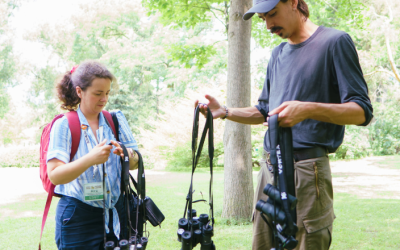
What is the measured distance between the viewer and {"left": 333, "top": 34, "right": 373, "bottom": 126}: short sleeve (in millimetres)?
1747

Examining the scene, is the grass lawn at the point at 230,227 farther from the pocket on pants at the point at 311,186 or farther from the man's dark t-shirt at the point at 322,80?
the man's dark t-shirt at the point at 322,80

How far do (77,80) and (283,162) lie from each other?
149 cm

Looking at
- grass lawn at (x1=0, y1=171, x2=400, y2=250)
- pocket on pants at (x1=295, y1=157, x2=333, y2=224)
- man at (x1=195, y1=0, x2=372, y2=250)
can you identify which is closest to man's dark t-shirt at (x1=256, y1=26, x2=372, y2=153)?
man at (x1=195, y1=0, x2=372, y2=250)

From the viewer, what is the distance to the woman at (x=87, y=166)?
6.59 feet

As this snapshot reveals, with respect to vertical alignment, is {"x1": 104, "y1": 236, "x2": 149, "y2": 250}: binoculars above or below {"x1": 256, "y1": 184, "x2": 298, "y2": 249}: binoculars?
below

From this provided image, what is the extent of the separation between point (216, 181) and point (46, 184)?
10432 mm

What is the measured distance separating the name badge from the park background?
2.43 ft

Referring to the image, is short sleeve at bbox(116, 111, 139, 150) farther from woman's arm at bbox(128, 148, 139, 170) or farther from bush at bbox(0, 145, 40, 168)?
bush at bbox(0, 145, 40, 168)

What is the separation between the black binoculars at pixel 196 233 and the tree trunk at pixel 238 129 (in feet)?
12.6

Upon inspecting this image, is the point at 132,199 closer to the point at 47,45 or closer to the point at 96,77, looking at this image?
the point at 96,77

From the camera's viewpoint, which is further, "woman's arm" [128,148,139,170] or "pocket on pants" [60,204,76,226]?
"woman's arm" [128,148,139,170]

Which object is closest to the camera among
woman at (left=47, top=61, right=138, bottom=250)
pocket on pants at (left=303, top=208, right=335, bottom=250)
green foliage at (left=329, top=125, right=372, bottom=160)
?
pocket on pants at (left=303, top=208, right=335, bottom=250)

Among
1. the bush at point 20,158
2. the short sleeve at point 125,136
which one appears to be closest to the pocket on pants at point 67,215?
the short sleeve at point 125,136

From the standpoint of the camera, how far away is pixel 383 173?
13.1 m
